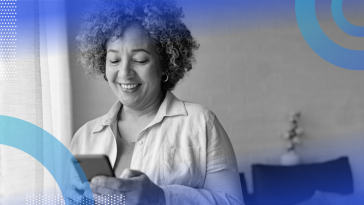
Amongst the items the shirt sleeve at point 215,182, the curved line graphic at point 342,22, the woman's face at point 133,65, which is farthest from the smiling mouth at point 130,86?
the curved line graphic at point 342,22

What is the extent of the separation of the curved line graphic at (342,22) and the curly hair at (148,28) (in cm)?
60

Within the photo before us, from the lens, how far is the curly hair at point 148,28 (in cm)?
85

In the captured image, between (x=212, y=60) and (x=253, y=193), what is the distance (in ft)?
1.63

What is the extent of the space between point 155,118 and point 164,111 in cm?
3


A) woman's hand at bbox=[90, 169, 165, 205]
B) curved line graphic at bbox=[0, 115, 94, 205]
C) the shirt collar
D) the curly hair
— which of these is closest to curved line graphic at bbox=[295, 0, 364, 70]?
the curly hair

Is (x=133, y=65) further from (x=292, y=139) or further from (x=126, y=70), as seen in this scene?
(x=292, y=139)

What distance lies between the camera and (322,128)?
115cm

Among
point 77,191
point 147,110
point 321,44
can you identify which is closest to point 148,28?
point 147,110

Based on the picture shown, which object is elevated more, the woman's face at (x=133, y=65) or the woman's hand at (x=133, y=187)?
the woman's face at (x=133, y=65)

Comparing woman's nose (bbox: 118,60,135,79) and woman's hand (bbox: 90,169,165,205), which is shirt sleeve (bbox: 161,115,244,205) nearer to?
woman's hand (bbox: 90,169,165,205)

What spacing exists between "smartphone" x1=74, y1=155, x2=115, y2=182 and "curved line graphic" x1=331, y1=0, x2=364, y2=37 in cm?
97

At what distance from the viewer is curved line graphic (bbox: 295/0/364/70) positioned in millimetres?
1139

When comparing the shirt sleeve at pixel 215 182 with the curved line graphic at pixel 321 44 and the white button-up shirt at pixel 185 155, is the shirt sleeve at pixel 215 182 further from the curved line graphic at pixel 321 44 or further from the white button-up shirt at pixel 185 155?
the curved line graphic at pixel 321 44

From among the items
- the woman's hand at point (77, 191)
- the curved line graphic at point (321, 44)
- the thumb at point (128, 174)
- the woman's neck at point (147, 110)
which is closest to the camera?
the thumb at point (128, 174)
